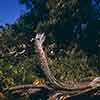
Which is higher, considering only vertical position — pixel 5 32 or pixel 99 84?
pixel 5 32

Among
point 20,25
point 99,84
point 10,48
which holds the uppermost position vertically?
point 20,25

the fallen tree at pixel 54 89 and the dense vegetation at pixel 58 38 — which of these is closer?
the fallen tree at pixel 54 89

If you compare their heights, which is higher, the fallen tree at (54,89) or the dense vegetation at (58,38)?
the dense vegetation at (58,38)

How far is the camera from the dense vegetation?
53.3 feet

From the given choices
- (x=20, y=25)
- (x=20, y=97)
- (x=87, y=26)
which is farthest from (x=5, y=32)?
(x=20, y=97)

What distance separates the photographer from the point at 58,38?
20.1 m

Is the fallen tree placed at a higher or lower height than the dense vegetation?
lower

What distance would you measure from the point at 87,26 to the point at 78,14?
2.66 feet

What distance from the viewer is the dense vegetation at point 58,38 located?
1623 centimetres

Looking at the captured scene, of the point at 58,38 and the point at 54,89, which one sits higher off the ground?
the point at 58,38

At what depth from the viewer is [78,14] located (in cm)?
2003

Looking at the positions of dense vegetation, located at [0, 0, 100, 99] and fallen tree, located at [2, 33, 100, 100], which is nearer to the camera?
fallen tree, located at [2, 33, 100, 100]

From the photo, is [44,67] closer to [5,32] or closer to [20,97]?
[20,97]

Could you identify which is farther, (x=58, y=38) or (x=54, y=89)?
(x=58, y=38)
